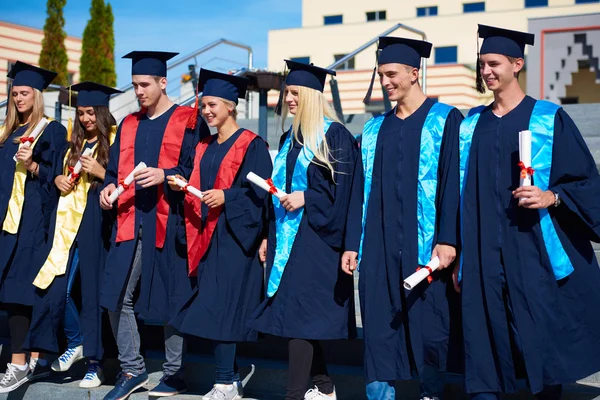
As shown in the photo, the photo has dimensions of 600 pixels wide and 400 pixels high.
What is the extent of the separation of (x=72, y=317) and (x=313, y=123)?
209 cm

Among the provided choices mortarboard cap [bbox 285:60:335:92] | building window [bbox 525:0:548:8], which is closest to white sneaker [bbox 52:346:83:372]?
mortarboard cap [bbox 285:60:335:92]

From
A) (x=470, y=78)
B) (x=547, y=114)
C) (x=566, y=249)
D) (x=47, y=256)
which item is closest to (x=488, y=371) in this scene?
(x=566, y=249)

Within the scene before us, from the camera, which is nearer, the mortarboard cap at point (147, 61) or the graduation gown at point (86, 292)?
the mortarboard cap at point (147, 61)

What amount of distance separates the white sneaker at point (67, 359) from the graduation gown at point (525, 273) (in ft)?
8.55

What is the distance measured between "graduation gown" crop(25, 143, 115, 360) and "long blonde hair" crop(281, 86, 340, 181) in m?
1.37

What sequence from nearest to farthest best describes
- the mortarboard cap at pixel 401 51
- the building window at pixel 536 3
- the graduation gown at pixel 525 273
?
the graduation gown at pixel 525 273 → the mortarboard cap at pixel 401 51 → the building window at pixel 536 3

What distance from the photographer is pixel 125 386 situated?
4.55 meters

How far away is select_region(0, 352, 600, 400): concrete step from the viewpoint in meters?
4.12

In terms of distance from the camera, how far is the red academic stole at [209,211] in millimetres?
4430

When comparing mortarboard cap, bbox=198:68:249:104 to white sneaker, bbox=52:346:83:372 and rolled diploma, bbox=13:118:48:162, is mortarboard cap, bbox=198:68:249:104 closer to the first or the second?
rolled diploma, bbox=13:118:48:162

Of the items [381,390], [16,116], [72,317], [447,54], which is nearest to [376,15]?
[447,54]

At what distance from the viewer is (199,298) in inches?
171

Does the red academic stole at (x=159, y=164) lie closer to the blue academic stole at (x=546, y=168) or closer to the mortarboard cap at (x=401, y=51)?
the mortarboard cap at (x=401, y=51)

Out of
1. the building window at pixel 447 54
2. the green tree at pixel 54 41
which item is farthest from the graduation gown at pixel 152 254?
the building window at pixel 447 54
